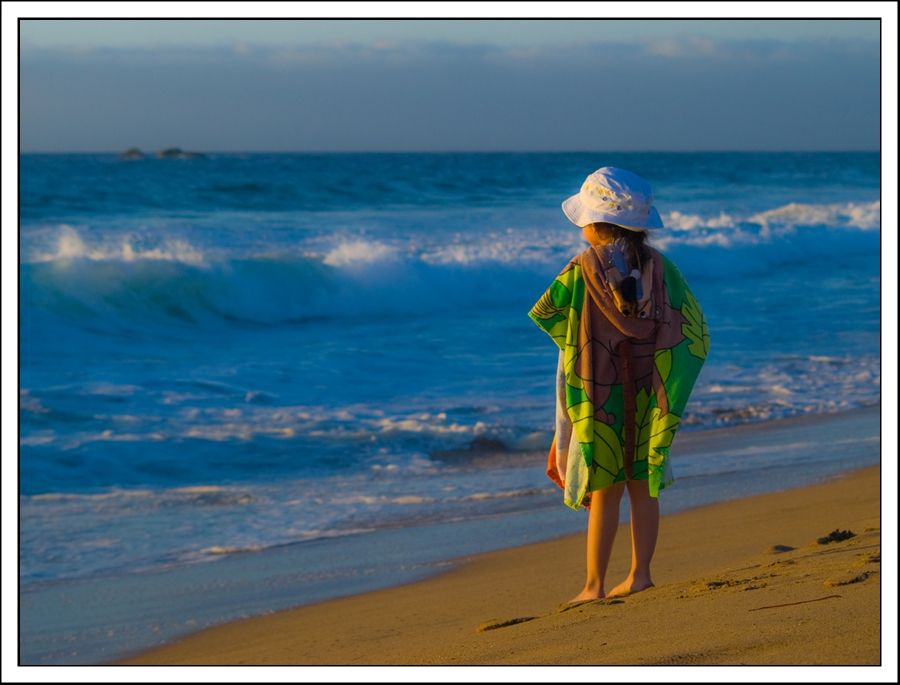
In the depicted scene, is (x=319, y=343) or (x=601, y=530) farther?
(x=319, y=343)

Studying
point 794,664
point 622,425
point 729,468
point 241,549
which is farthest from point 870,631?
point 729,468

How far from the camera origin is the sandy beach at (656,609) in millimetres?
3258

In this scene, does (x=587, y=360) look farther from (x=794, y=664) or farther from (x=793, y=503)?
(x=793, y=503)

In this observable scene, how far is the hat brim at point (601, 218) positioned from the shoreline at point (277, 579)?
5.10 ft

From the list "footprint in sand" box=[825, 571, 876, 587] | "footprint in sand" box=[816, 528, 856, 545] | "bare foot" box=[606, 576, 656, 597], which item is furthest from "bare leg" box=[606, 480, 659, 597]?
"footprint in sand" box=[816, 528, 856, 545]

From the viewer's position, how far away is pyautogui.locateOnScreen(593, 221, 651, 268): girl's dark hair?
3.95 m

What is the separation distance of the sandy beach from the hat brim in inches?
45.4

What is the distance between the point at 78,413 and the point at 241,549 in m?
3.60

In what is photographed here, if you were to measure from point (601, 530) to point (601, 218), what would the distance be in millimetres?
1013

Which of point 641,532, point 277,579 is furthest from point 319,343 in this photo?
point 641,532

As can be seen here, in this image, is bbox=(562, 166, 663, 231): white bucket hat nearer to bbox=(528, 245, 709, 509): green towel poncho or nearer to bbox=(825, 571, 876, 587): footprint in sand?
bbox=(528, 245, 709, 509): green towel poncho

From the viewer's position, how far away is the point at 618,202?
12.9 ft

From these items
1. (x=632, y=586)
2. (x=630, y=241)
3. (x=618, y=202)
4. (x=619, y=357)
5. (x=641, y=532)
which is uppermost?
(x=618, y=202)

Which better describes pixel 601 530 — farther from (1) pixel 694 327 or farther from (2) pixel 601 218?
(2) pixel 601 218
